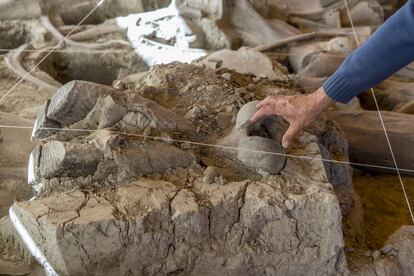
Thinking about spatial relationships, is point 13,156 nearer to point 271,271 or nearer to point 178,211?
point 178,211

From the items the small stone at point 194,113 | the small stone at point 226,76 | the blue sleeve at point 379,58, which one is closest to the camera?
the blue sleeve at point 379,58

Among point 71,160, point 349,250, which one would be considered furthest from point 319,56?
point 71,160

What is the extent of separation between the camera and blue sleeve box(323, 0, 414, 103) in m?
1.85

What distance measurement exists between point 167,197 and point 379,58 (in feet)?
3.42

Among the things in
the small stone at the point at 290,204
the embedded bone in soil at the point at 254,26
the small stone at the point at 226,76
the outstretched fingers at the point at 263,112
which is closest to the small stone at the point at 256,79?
the small stone at the point at 226,76

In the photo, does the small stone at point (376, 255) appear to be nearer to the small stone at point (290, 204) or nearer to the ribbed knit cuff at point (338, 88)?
the small stone at point (290, 204)

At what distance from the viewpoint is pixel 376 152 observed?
333cm

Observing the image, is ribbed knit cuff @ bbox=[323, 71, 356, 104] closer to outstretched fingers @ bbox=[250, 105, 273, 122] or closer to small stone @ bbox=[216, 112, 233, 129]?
outstretched fingers @ bbox=[250, 105, 273, 122]

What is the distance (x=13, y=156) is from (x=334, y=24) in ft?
11.2

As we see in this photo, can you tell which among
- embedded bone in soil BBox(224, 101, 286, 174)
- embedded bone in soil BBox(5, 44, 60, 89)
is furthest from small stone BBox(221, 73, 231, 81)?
embedded bone in soil BBox(5, 44, 60, 89)

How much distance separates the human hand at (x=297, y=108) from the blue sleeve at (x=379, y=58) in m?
0.05

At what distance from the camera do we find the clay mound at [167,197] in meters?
2.00

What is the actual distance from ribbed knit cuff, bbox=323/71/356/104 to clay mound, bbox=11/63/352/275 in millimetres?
363

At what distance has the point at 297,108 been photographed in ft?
7.04
